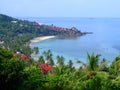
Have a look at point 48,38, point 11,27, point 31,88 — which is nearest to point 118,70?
point 31,88

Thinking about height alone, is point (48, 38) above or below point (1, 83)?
below

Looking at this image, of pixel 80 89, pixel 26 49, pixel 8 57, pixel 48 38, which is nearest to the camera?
pixel 80 89

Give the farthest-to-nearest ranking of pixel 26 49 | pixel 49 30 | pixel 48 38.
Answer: pixel 49 30, pixel 48 38, pixel 26 49

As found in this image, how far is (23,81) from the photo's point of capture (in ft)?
52.9

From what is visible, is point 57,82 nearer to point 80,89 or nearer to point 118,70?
point 80,89

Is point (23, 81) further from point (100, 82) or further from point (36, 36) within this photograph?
point (36, 36)

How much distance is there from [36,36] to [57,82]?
274ft

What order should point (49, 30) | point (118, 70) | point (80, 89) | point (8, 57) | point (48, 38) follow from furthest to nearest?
point (49, 30) → point (48, 38) → point (118, 70) → point (8, 57) → point (80, 89)

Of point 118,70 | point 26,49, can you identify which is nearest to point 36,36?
point 26,49

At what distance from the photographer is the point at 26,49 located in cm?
5919

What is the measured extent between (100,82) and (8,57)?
17.1 ft

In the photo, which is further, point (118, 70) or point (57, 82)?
point (118, 70)

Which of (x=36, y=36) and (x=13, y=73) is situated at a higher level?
(x=13, y=73)

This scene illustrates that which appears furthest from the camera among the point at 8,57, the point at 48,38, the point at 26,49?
the point at 48,38
